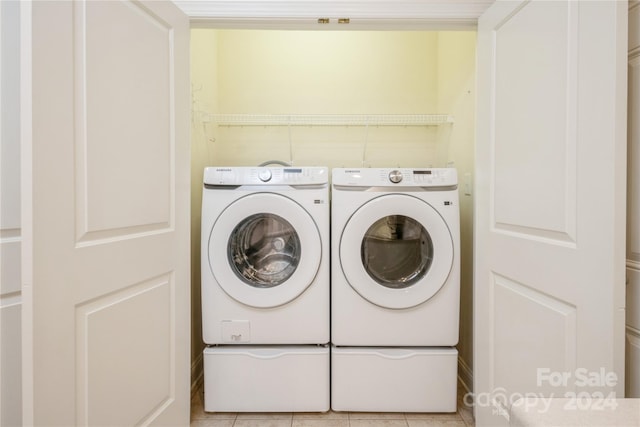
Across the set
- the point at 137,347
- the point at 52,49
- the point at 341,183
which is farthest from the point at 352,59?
the point at 137,347

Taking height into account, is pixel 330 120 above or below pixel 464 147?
above

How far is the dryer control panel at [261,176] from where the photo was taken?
1581 millimetres

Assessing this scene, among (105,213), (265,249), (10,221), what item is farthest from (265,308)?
(10,221)

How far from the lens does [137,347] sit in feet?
3.55

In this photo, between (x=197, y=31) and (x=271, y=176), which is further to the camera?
(x=197, y=31)

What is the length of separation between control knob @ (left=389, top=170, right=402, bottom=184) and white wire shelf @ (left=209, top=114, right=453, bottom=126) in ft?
2.44

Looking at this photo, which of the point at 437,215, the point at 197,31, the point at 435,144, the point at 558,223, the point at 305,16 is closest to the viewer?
the point at 558,223

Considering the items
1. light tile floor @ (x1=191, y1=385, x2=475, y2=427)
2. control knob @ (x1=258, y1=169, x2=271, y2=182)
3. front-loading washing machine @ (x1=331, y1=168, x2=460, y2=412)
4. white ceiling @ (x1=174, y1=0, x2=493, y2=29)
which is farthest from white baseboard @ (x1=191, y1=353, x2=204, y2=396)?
white ceiling @ (x1=174, y1=0, x2=493, y2=29)

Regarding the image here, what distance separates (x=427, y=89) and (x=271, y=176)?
5.00ft

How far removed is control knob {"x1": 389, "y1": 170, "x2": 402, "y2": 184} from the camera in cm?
158

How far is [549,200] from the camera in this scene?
0.95 m

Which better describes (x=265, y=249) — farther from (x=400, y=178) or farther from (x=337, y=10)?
(x=337, y=10)

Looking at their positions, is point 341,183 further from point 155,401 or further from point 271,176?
point 155,401

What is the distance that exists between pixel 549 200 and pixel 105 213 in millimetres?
1316
